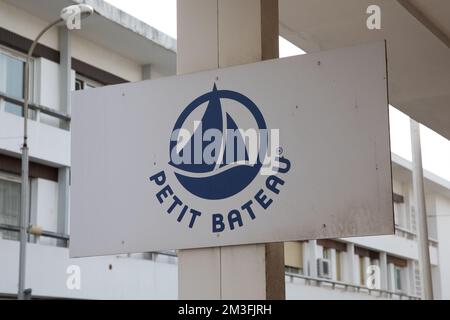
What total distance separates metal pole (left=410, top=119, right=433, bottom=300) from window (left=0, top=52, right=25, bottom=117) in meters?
8.01

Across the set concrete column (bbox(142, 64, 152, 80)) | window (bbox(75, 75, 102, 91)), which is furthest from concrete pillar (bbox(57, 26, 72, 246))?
concrete column (bbox(142, 64, 152, 80))

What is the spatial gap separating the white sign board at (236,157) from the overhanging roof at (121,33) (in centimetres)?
1611

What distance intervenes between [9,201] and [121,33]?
189 inches

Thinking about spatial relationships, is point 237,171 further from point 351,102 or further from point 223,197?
point 351,102

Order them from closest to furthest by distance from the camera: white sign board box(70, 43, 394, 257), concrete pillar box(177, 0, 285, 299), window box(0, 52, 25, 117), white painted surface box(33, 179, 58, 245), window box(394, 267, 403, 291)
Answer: white sign board box(70, 43, 394, 257), concrete pillar box(177, 0, 285, 299), window box(0, 52, 25, 117), white painted surface box(33, 179, 58, 245), window box(394, 267, 403, 291)

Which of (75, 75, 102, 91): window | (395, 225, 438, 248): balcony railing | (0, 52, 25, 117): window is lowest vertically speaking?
(395, 225, 438, 248): balcony railing

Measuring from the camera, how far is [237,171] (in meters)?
4.23

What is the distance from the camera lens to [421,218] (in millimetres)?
16906

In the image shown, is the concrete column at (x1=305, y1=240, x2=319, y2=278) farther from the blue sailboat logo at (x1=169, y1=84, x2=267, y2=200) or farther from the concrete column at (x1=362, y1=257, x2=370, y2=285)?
the blue sailboat logo at (x1=169, y1=84, x2=267, y2=200)

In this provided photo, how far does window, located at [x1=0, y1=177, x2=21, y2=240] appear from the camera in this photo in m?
19.6

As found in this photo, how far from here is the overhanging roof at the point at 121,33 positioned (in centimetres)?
2050

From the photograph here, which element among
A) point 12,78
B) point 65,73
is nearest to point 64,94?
point 65,73

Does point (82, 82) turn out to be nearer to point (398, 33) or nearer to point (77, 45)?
point (77, 45)

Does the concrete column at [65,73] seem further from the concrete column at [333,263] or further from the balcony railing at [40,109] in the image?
the concrete column at [333,263]
